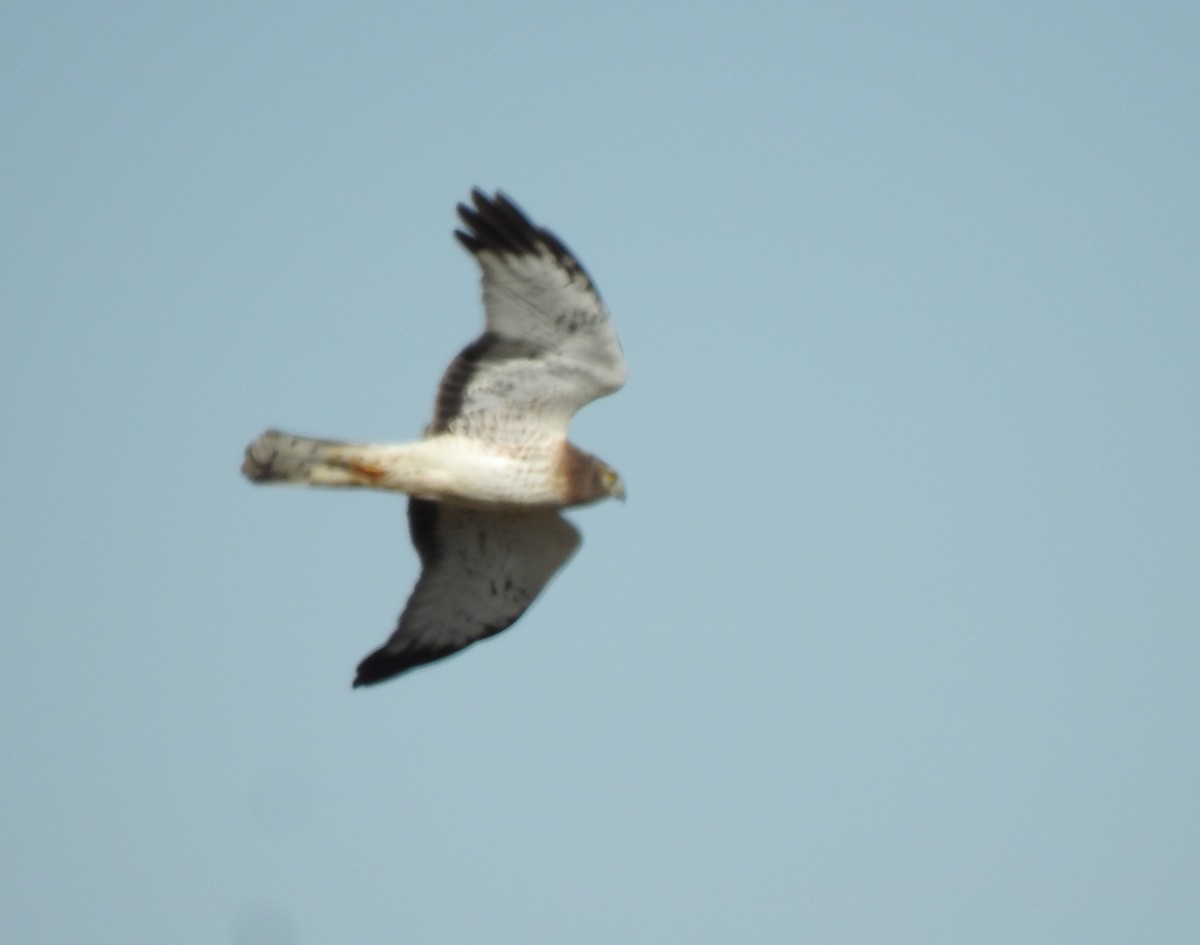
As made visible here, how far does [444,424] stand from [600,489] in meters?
0.98

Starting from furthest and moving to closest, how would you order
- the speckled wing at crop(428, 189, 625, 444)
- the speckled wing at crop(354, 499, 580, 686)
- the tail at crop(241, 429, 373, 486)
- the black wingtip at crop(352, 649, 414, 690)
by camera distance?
1. the speckled wing at crop(354, 499, 580, 686)
2. the black wingtip at crop(352, 649, 414, 690)
3. the tail at crop(241, 429, 373, 486)
4. the speckled wing at crop(428, 189, 625, 444)

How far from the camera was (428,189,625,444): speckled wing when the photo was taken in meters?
11.7

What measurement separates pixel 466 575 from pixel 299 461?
1723 millimetres

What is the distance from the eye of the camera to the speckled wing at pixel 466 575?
43.4 ft

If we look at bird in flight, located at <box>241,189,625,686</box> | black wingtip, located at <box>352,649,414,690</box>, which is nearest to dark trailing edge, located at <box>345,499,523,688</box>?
black wingtip, located at <box>352,649,414,690</box>

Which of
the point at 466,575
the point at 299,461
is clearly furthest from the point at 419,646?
the point at 299,461

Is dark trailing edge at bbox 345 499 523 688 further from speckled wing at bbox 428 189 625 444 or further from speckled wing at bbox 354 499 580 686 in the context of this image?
speckled wing at bbox 428 189 625 444

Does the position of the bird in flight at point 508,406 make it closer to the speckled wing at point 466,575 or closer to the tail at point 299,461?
the tail at point 299,461

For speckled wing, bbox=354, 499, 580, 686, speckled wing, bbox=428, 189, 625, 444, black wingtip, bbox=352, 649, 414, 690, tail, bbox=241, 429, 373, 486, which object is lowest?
black wingtip, bbox=352, 649, 414, 690

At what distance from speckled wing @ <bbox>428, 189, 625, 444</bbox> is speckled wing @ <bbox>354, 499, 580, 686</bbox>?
3.56 ft

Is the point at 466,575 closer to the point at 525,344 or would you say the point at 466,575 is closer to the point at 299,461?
the point at 299,461

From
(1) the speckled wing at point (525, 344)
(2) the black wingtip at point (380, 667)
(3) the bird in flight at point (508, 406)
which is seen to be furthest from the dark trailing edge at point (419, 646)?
(1) the speckled wing at point (525, 344)

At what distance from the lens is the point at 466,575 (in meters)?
13.3

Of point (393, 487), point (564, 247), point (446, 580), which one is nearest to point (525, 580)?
point (446, 580)
